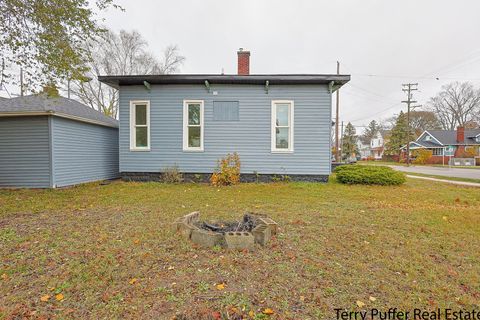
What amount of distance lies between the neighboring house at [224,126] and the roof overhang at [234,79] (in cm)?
6

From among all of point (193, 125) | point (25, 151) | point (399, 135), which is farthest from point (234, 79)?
point (399, 135)

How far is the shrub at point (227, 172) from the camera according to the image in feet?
27.8

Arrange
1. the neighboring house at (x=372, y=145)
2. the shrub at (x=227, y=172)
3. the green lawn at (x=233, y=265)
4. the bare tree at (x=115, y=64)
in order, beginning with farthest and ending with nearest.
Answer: the neighboring house at (x=372, y=145) → the bare tree at (x=115, y=64) → the shrub at (x=227, y=172) → the green lawn at (x=233, y=265)

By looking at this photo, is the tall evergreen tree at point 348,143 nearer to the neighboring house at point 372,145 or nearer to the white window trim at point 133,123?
the neighboring house at point 372,145

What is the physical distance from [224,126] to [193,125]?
1252mm

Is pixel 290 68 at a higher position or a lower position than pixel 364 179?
higher

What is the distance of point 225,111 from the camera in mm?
8922

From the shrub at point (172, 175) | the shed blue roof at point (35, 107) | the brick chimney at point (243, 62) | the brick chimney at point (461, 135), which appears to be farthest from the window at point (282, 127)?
the brick chimney at point (461, 135)

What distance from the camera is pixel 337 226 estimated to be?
4.03 meters

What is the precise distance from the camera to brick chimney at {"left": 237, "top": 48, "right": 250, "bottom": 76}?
9477mm

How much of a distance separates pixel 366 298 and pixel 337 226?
2.09 meters

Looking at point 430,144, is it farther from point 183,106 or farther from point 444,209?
point 183,106

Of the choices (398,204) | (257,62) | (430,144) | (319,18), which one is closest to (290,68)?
(257,62)

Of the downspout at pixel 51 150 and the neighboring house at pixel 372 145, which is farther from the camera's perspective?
the neighboring house at pixel 372 145
